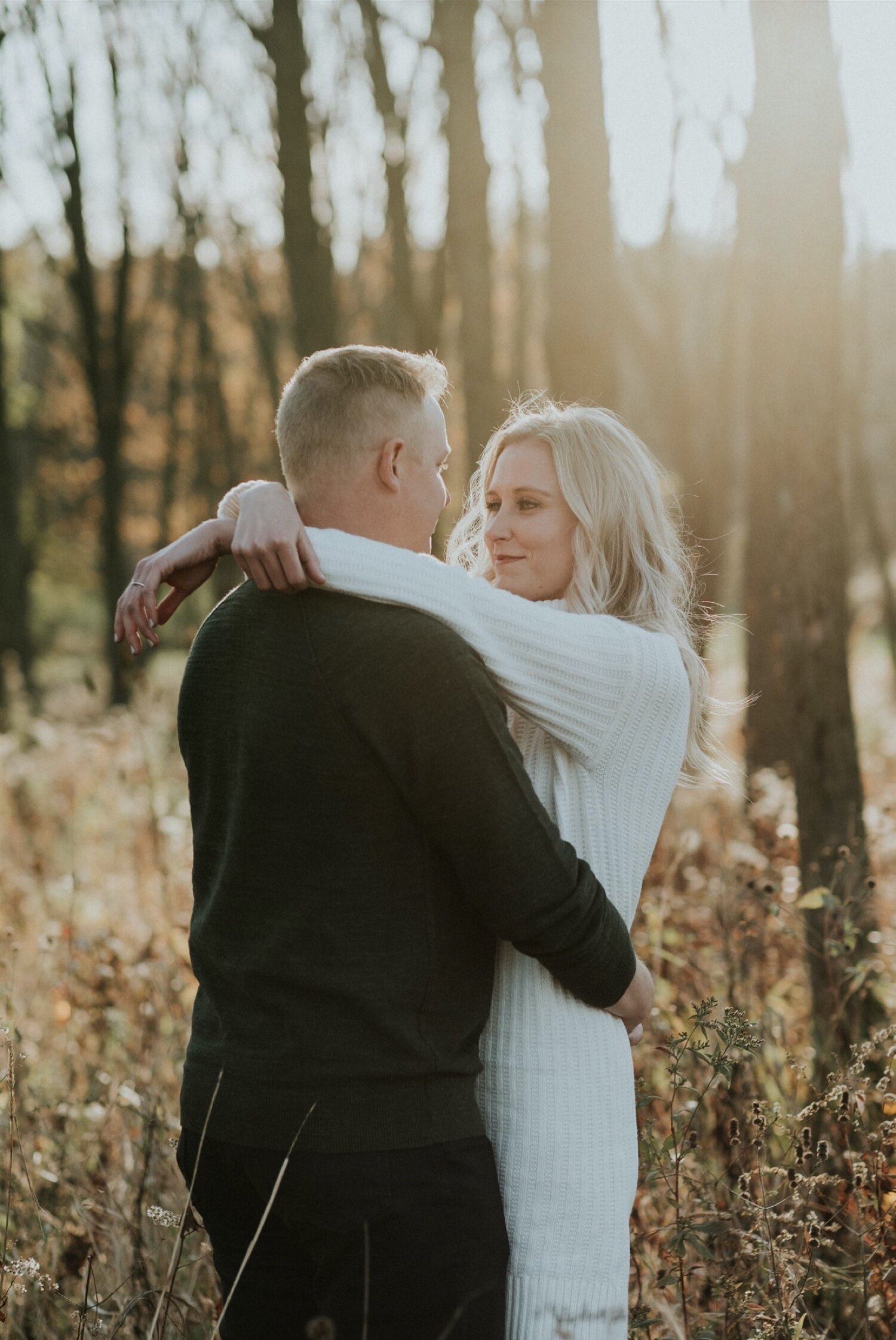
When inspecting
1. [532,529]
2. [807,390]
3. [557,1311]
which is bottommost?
[557,1311]

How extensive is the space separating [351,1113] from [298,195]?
746 centimetres

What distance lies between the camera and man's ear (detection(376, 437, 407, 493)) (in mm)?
2002

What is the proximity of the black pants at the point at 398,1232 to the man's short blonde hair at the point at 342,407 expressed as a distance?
3.58ft

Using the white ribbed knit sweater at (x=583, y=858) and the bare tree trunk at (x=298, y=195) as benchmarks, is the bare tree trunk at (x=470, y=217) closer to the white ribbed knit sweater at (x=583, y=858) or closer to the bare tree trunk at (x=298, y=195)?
the bare tree trunk at (x=298, y=195)

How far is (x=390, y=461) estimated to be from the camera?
2006 mm

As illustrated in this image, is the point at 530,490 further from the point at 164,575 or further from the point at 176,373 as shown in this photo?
the point at 176,373

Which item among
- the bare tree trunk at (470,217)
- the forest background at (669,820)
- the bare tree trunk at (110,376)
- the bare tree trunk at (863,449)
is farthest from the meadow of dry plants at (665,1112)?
the bare tree trunk at (110,376)

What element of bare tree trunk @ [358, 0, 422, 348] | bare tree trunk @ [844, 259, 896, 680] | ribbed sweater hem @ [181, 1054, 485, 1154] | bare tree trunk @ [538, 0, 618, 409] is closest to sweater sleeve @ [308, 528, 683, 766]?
ribbed sweater hem @ [181, 1054, 485, 1154]

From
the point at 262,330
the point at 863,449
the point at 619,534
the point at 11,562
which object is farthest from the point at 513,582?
the point at 11,562

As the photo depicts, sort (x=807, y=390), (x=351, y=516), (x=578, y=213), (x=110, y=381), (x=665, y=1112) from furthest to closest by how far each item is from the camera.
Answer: (x=110, y=381) < (x=578, y=213) < (x=807, y=390) < (x=665, y=1112) < (x=351, y=516)

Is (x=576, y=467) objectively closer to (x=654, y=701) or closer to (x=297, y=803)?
(x=654, y=701)

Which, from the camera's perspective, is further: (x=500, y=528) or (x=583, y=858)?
(x=500, y=528)

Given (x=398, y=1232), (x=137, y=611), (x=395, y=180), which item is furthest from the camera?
(x=395, y=180)

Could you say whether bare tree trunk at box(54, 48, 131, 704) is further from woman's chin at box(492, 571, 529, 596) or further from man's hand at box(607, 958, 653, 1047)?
man's hand at box(607, 958, 653, 1047)
